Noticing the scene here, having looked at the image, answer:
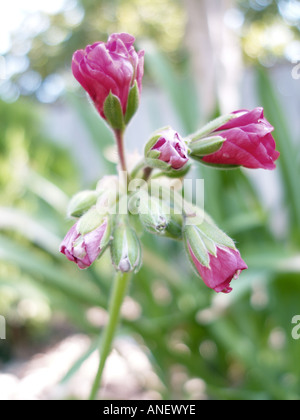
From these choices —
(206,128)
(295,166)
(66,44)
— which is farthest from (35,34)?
(206,128)

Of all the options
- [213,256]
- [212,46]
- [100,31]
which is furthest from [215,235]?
[100,31]

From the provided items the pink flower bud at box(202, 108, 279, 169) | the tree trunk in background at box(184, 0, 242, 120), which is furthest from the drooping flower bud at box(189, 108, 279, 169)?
the tree trunk in background at box(184, 0, 242, 120)

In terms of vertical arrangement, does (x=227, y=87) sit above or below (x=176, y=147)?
above

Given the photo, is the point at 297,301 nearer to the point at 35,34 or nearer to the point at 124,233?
the point at 124,233

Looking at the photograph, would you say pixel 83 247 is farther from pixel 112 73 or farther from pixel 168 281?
pixel 168 281

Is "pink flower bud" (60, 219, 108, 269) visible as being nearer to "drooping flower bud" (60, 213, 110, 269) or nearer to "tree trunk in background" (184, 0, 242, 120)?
"drooping flower bud" (60, 213, 110, 269)

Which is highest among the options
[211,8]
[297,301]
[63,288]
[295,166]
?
[211,8]
